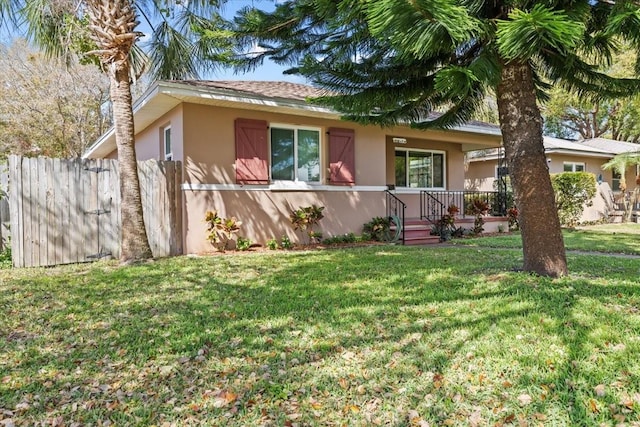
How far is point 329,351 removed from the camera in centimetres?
318

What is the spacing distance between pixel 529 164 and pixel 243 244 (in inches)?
232

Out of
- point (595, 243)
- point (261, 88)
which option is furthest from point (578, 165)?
point (261, 88)

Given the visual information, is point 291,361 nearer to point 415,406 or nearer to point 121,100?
point 415,406

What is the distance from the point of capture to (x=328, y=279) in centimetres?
560

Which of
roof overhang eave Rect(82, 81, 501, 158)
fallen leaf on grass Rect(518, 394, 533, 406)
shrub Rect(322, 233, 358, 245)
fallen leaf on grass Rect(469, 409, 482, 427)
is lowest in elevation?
fallen leaf on grass Rect(469, 409, 482, 427)

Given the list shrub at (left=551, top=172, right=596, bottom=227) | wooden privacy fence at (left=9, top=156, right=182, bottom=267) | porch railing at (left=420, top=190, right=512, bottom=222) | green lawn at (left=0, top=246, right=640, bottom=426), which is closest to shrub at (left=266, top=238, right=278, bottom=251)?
wooden privacy fence at (left=9, top=156, right=182, bottom=267)

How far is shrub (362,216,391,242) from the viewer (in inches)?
413

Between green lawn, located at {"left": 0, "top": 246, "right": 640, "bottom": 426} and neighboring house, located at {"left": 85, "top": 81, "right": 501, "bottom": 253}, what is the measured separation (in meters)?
3.59

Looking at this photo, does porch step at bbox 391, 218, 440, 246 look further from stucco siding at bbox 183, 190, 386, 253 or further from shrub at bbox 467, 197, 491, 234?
shrub at bbox 467, 197, 491, 234

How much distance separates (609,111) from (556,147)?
1391cm

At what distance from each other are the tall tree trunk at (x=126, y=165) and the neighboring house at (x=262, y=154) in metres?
0.75

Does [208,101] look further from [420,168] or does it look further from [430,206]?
[430,206]

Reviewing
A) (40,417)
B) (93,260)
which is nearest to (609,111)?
(93,260)

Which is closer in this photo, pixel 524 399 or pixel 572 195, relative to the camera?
pixel 524 399
